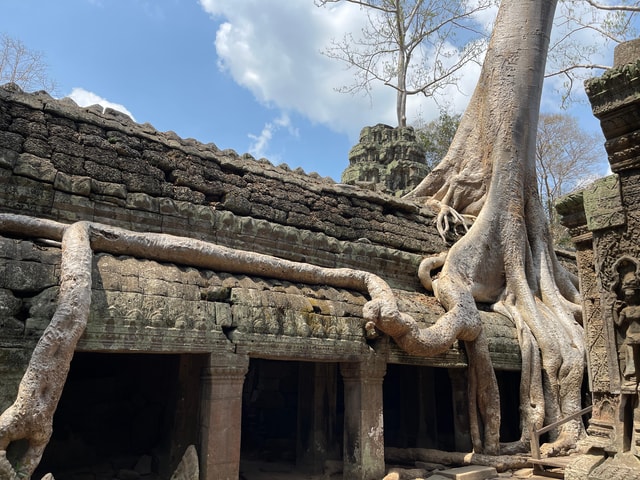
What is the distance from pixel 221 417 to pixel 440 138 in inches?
806

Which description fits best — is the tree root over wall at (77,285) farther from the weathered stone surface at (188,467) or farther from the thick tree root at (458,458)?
the thick tree root at (458,458)

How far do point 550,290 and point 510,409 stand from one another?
6.82ft

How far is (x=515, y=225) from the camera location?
30.3 ft

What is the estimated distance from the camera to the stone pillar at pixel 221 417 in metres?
4.46

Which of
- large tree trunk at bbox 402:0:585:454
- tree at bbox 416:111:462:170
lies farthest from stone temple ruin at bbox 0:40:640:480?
tree at bbox 416:111:462:170

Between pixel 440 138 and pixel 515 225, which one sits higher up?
pixel 440 138

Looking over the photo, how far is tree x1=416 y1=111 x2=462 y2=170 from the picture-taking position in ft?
75.2

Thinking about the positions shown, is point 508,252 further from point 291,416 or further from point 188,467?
point 188,467

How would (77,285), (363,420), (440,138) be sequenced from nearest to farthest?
(77,285) < (363,420) < (440,138)

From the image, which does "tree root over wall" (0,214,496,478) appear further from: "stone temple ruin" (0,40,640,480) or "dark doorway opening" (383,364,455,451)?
"dark doorway opening" (383,364,455,451)

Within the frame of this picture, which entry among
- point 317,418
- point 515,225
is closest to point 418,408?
point 317,418

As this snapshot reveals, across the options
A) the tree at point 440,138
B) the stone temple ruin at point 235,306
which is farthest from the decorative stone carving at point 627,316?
the tree at point 440,138

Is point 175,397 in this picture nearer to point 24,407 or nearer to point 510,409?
point 24,407

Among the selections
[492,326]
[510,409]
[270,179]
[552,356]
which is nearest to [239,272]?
[270,179]
